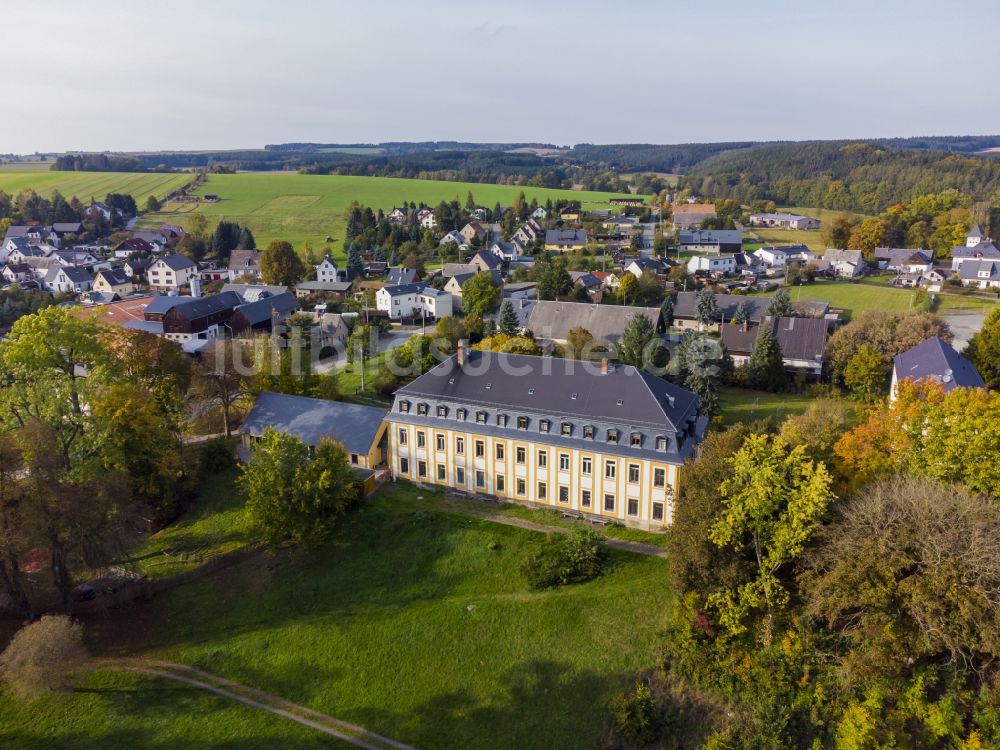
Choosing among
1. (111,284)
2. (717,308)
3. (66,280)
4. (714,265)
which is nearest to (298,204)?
(111,284)

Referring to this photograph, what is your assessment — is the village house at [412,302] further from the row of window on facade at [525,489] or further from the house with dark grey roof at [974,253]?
the house with dark grey roof at [974,253]

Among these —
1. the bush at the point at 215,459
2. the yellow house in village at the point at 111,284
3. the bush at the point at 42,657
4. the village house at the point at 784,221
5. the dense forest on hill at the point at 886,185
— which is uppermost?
the dense forest on hill at the point at 886,185

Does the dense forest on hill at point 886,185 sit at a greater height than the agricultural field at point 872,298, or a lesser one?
greater

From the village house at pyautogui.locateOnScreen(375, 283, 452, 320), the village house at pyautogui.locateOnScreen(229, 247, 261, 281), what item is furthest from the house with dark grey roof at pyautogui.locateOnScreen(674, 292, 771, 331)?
the village house at pyautogui.locateOnScreen(229, 247, 261, 281)

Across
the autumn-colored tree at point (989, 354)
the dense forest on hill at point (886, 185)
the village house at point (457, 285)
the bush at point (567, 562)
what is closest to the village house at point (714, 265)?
the village house at point (457, 285)

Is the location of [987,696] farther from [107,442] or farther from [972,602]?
[107,442]

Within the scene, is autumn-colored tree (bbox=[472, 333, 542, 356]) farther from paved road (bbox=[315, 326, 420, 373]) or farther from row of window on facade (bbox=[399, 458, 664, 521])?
paved road (bbox=[315, 326, 420, 373])
